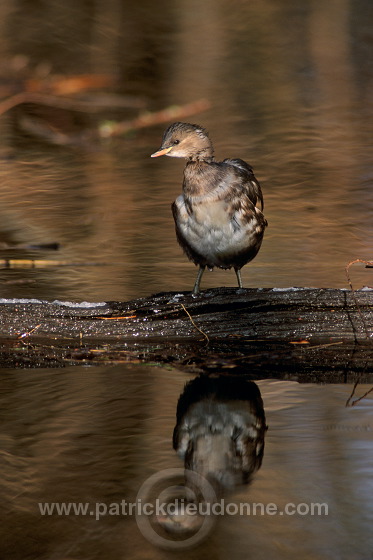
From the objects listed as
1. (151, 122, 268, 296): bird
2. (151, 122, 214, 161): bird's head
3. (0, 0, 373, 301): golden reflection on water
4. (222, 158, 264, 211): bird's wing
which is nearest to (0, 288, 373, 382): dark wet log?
(151, 122, 268, 296): bird

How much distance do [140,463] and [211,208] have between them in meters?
1.89

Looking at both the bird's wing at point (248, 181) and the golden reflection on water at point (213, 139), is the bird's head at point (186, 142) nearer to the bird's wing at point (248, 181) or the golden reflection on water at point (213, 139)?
the bird's wing at point (248, 181)

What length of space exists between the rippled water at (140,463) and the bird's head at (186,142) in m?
1.40

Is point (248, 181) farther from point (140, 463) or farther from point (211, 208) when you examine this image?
point (140, 463)

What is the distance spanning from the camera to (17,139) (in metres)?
11.5

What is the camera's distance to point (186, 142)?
17.3 ft

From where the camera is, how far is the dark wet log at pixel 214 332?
430 cm

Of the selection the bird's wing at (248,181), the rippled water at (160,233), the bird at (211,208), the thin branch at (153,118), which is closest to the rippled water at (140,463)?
the rippled water at (160,233)

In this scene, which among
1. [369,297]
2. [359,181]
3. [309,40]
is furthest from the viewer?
[309,40]

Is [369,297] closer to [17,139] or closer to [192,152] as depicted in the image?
[192,152]

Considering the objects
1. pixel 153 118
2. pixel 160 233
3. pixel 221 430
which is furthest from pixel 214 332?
pixel 160 233

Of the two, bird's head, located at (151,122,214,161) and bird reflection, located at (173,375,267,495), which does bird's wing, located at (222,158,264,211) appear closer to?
bird's head, located at (151,122,214,161)

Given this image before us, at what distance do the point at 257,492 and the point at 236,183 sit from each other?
7.48 ft

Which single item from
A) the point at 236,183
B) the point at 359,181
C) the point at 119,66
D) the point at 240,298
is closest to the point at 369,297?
the point at 240,298
